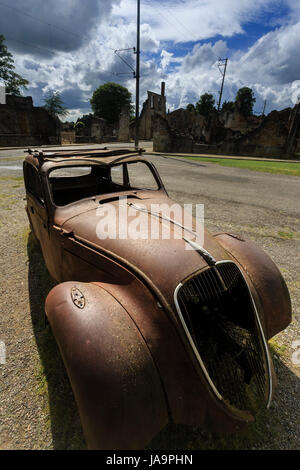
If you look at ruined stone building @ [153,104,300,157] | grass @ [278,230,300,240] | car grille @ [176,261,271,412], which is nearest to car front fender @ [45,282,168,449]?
car grille @ [176,261,271,412]

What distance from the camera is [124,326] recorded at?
153 centimetres

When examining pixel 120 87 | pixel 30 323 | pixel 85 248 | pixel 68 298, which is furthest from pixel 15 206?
pixel 120 87

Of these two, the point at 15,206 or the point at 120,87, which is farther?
the point at 120,87

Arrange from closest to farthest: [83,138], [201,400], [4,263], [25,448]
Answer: [201,400], [25,448], [4,263], [83,138]

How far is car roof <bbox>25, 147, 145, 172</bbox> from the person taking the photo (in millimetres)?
2793

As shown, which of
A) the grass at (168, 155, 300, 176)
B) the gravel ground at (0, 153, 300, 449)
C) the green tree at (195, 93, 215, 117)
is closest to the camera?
the gravel ground at (0, 153, 300, 449)

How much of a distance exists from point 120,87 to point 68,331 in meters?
60.9

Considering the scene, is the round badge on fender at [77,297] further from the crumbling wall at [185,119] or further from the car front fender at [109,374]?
the crumbling wall at [185,119]

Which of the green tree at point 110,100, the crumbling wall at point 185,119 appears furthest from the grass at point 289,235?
the green tree at point 110,100

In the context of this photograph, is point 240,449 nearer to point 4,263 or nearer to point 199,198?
point 4,263

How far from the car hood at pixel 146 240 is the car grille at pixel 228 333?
0.41ft

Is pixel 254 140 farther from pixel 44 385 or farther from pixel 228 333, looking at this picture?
pixel 44 385

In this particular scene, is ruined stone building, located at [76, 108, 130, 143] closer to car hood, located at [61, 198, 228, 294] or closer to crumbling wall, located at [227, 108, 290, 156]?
crumbling wall, located at [227, 108, 290, 156]

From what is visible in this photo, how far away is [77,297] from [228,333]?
3.67 ft
